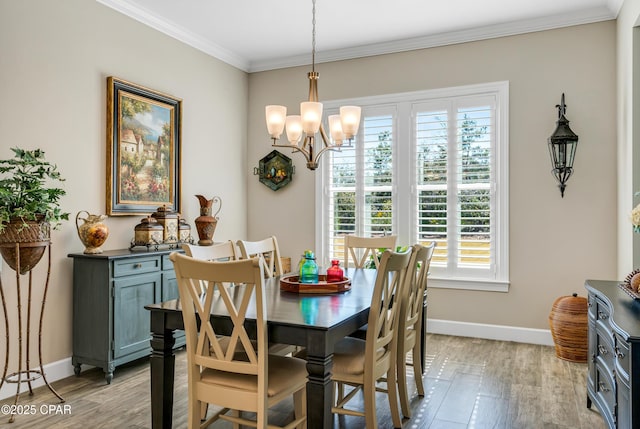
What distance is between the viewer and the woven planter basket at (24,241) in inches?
115

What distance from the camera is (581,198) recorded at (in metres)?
4.32

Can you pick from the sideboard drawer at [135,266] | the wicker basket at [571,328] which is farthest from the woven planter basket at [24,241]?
the wicker basket at [571,328]

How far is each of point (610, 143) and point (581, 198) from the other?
0.53m

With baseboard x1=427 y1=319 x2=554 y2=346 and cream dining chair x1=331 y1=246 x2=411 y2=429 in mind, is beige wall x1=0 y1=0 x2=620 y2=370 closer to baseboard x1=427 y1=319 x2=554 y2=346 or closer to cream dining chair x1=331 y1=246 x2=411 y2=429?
baseboard x1=427 y1=319 x2=554 y2=346

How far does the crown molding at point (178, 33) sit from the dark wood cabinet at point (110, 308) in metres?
2.09

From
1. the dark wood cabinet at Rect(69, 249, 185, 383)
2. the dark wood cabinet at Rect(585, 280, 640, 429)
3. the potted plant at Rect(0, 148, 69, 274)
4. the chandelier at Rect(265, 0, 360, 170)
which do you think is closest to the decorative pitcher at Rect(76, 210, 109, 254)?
the dark wood cabinet at Rect(69, 249, 185, 383)

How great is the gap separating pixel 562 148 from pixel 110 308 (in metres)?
4.00

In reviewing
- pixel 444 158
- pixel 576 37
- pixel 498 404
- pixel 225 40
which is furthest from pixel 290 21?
pixel 498 404

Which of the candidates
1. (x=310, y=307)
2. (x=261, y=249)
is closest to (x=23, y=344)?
(x=261, y=249)

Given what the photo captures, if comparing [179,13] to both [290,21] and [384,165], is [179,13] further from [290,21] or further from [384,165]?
[384,165]

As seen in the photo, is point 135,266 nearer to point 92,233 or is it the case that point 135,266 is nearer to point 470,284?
point 92,233

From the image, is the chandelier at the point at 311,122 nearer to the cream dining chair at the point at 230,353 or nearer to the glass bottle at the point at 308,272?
the glass bottle at the point at 308,272

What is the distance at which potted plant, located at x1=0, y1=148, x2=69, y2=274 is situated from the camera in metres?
2.88

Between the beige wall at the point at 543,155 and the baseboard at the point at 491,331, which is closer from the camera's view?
the beige wall at the point at 543,155
